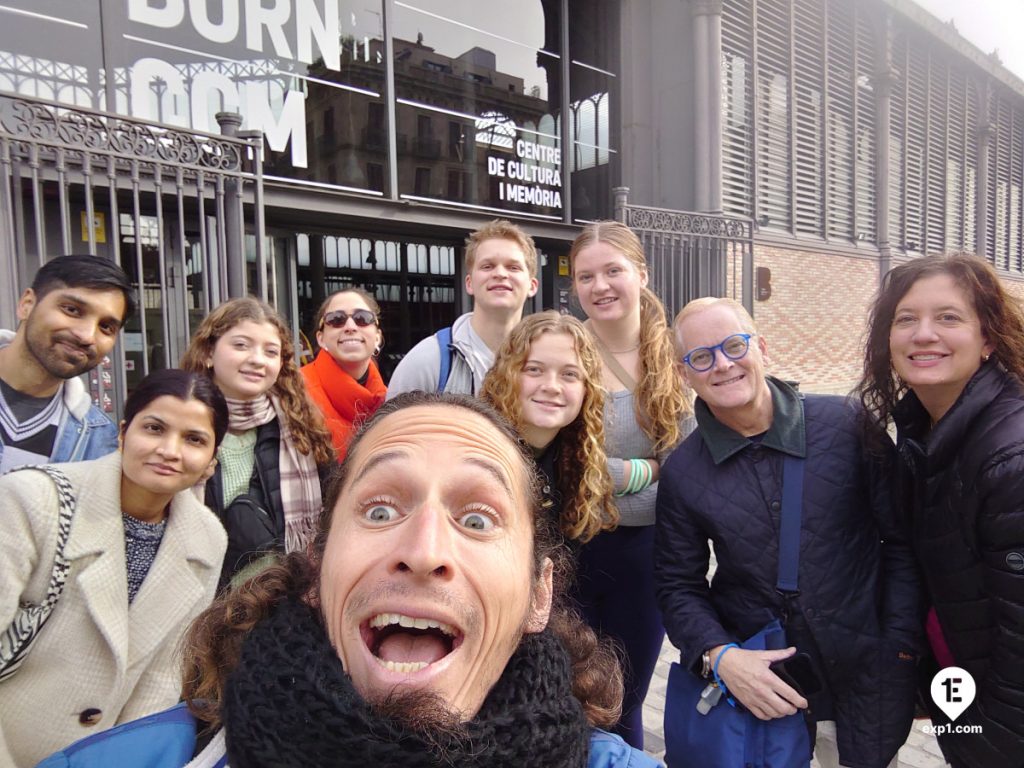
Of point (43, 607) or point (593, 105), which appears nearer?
point (43, 607)

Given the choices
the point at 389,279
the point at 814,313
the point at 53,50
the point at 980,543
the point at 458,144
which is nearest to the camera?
the point at 980,543

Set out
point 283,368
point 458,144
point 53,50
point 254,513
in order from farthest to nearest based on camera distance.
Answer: point 458,144 < point 53,50 < point 283,368 < point 254,513

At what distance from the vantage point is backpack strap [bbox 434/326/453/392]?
8.98 ft

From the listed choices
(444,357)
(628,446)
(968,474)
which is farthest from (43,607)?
(968,474)

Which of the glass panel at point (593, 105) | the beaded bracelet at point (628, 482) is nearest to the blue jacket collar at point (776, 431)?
the beaded bracelet at point (628, 482)

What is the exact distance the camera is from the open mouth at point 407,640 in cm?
123

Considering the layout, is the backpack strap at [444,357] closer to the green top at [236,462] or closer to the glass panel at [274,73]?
the green top at [236,462]

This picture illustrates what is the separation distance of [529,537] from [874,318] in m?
1.42

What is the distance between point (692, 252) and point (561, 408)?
7.59m

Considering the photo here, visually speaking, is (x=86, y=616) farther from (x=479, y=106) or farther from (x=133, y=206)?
(x=479, y=106)

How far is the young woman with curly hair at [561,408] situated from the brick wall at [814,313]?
877cm

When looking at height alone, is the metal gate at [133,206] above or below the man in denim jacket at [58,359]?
above

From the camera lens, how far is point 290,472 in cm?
269

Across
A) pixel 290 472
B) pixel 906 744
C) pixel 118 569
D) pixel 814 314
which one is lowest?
pixel 906 744
